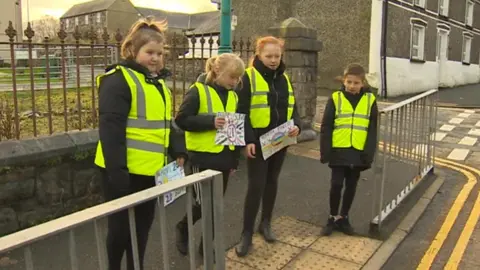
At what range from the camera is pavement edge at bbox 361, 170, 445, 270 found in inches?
157

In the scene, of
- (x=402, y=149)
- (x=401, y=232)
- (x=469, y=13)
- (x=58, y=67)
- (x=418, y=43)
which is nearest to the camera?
(x=401, y=232)

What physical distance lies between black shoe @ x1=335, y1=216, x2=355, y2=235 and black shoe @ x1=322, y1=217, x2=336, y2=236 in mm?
44

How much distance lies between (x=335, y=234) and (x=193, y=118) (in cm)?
201

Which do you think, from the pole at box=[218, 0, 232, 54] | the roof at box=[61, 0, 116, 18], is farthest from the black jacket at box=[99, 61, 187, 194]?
the roof at box=[61, 0, 116, 18]

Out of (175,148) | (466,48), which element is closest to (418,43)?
(466,48)

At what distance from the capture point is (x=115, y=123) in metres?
2.65

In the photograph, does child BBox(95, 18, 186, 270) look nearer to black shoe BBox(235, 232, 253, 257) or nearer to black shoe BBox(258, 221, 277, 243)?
black shoe BBox(235, 232, 253, 257)

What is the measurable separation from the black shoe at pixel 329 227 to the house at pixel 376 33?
14104 millimetres

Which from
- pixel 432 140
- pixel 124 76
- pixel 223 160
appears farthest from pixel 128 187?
pixel 432 140

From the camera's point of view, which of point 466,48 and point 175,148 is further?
point 466,48

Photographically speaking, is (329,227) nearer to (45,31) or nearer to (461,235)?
(461,235)

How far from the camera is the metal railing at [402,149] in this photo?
15.3 ft

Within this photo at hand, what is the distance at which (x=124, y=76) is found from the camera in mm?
2711

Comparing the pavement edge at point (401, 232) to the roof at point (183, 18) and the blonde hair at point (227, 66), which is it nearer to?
the blonde hair at point (227, 66)
